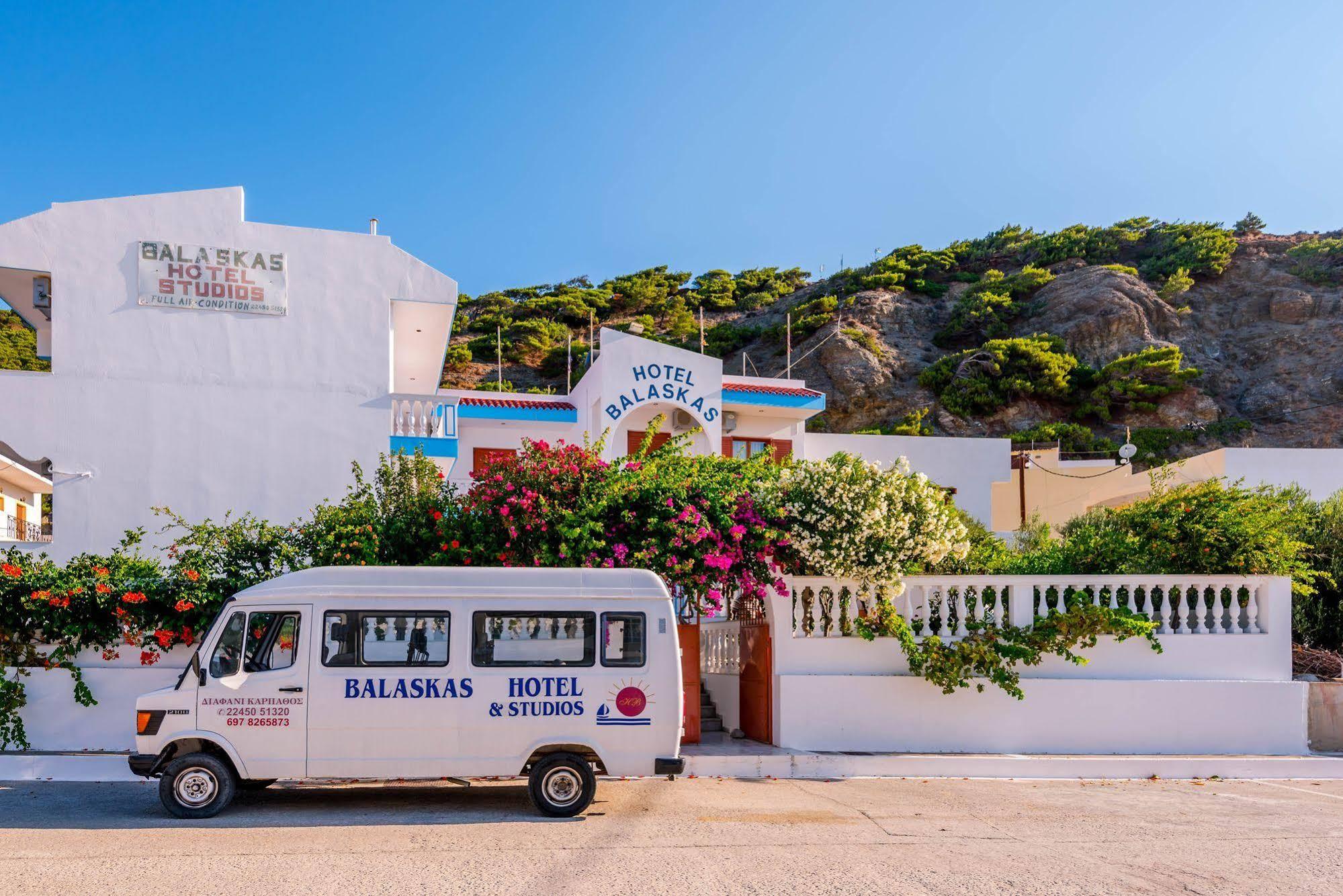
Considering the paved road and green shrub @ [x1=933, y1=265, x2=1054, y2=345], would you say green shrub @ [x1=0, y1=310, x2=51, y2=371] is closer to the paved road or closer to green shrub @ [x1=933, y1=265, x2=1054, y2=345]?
the paved road

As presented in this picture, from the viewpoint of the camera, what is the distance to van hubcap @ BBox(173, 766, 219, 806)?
8.35 metres

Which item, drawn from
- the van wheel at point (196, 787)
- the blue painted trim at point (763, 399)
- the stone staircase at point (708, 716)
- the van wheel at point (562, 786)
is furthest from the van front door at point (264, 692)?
the blue painted trim at point (763, 399)

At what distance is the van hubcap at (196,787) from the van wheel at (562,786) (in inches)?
108

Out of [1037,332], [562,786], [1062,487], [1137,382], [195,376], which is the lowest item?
[562,786]

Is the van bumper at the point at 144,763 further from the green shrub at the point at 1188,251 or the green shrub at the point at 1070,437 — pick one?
the green shrub at the point at 1188,251

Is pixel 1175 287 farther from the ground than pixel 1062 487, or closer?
farther from the ground

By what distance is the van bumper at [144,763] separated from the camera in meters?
8.30

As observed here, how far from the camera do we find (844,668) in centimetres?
1214

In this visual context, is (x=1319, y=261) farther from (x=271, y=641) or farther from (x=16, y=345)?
(x=16, y=345)

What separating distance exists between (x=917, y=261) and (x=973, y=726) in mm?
62037

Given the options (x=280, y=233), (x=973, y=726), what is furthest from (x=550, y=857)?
(x=280, y=233)

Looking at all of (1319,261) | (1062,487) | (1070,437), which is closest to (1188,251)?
(1319,261)

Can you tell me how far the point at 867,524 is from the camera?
11562 millimetres

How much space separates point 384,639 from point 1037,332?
180 ft
